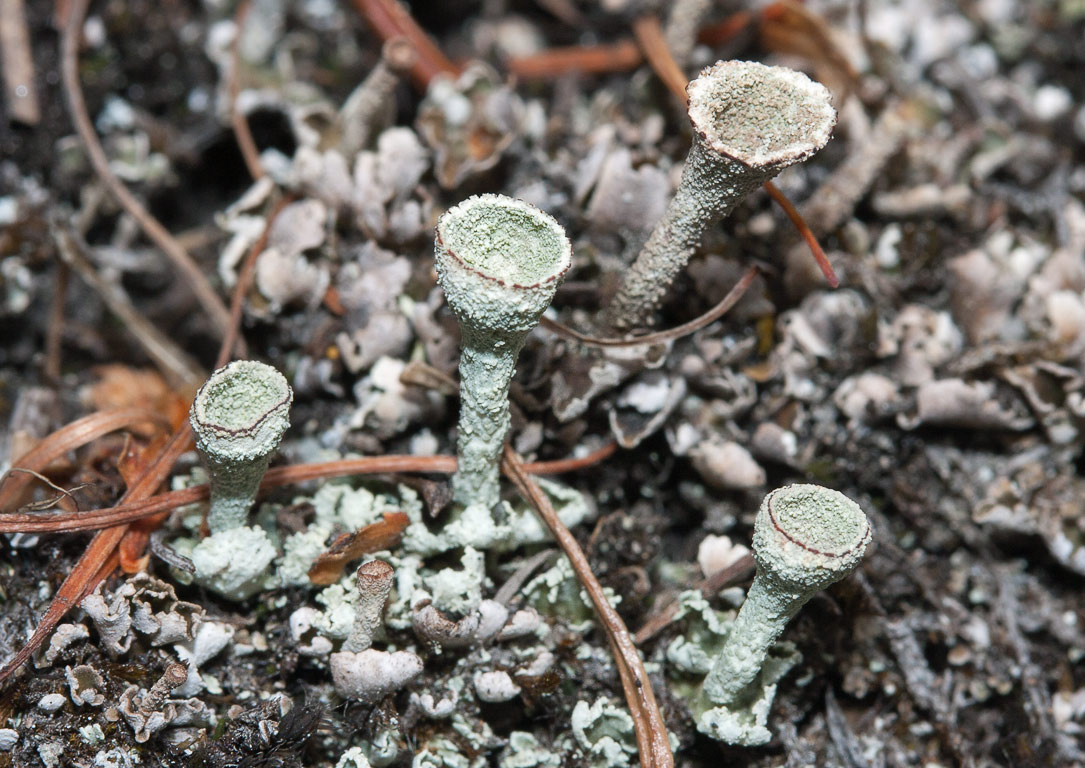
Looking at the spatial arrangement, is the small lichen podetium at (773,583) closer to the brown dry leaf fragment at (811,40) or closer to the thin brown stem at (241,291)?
the thin brown stem at (241,291)

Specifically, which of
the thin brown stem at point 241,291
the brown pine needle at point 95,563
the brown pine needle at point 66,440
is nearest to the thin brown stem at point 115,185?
the thin brown stem at point 241,291

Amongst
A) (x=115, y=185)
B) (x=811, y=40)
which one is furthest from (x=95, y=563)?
(x=811, y=40)

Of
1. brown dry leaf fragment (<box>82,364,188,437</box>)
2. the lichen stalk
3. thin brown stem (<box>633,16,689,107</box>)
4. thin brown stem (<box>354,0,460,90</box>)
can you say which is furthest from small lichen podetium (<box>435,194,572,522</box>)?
thin brown stem (<box>354,0,460,90</box>)

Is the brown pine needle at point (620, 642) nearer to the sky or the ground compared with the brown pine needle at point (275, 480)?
nearer to the ground

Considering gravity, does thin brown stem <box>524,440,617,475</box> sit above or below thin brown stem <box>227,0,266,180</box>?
below

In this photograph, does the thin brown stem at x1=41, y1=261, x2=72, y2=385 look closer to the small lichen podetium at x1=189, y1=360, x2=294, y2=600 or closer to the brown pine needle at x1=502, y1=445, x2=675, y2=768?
the small lichen podetium at x1=189, y1=360, x2=294, y2=600

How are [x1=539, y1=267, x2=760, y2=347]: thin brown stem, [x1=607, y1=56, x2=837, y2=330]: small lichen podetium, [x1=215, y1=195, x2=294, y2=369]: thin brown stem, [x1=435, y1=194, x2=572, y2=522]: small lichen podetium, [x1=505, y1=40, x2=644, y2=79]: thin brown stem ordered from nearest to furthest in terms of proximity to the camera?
[x1=435, y1=194, x2=572, y2=522]: small lichen podetium, [x1=607, y1=56, x2=837, y2=330]: small lichen podetium, [x1=539, y1=267, x2=760, y2=347]: thin brown stem, [x1=215, y1=195, x2=294, y2=369]: thin brown stem, [x1=505, y1=40, x2=644, y2=79]: thin brown stem

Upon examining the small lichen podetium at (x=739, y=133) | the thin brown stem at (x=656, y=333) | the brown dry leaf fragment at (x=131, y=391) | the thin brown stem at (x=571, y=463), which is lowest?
the brown dry leaf fragment at (x=131, y=391)
